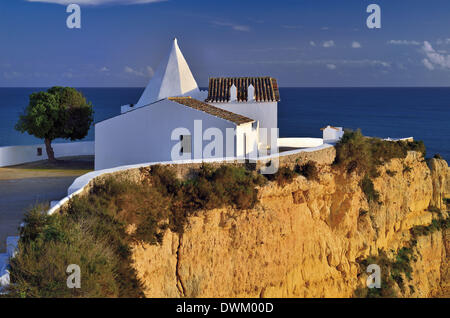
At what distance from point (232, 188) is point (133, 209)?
327 cm

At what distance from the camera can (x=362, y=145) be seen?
62.6 ft

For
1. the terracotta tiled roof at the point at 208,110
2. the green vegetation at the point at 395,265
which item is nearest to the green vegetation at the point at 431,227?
the green vegetation at the point at 395,265

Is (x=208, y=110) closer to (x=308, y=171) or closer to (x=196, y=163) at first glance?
(x=308, y=171)

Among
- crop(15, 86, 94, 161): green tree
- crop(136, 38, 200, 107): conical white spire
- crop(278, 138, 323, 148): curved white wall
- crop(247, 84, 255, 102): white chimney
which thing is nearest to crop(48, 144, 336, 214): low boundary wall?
crop(247, 84, 255, 102): white chimney

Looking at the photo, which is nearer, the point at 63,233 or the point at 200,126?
the point at 63,233

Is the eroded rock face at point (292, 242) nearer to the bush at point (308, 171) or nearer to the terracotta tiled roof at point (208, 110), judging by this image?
the bush at point (308, 171)

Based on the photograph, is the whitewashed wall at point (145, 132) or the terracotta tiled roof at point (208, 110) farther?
the terracotta tiled roof at point (208, 110)

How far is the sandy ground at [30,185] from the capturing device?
13141 mm

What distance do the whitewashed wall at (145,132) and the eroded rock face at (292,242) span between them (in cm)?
411

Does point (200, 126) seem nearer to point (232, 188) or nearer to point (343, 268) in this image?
point (232, 188)

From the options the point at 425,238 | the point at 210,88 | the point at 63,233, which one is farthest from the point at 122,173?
the point at 425,238

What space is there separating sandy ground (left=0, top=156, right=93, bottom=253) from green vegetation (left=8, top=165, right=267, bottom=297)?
1.44 meters

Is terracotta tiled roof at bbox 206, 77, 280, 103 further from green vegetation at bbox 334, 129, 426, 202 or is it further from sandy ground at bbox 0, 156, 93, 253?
sandy ground at bbox 0, 156, 93, 253

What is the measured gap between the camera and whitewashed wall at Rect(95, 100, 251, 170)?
18719mm
